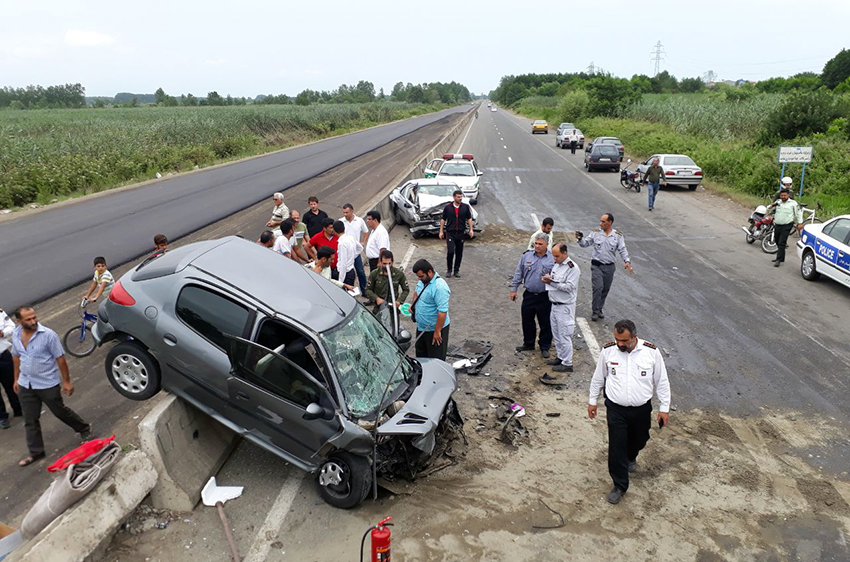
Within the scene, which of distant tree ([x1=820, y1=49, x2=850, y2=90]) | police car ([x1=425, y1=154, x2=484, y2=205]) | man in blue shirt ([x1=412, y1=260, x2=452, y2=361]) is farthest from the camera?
distant tree ([x1=820, y1=49, x2=850, y2=90])

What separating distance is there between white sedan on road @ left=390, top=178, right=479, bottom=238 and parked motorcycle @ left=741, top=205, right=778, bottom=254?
7301 mm

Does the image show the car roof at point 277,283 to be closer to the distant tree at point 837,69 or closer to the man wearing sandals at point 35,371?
the man wearing sandals at point 35,371

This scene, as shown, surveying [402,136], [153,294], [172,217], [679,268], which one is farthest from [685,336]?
[402,136]

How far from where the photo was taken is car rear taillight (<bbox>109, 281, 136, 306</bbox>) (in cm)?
595

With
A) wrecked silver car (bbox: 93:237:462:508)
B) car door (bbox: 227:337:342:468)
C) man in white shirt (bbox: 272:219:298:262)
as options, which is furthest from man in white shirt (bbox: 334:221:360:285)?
car door (bbox: 227:337:342:468)

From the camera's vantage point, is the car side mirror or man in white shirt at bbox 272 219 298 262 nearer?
the car side mirror

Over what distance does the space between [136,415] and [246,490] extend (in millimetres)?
2051

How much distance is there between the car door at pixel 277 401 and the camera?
5.11 m

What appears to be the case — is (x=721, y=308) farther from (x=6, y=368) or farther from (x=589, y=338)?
(x=6, y=368)

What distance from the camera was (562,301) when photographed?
7879mm

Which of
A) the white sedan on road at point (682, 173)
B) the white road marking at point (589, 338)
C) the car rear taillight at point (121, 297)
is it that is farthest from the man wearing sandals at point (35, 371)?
the white sedan on road at point (682, 173)

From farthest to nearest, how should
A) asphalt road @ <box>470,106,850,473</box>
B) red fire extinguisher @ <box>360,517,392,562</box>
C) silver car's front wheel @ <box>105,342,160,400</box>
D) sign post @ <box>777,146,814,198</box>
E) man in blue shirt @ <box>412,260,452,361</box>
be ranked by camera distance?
1. sign post @ <box>777,146,814,198</box>
2. asphalt road @ <box>470,106,850,473</box>
3. man in blue shirt @ <box>412,260,452,361</box>
4. silver car's front wheel @ <box>105,342,160,400</box>
5. red fire extinguisher @ <box>360,517,392,562</box>

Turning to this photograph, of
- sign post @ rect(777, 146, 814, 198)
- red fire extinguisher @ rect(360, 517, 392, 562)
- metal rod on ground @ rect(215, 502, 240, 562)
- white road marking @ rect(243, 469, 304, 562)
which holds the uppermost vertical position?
sign post @ rect(777, 146, 814, 198)

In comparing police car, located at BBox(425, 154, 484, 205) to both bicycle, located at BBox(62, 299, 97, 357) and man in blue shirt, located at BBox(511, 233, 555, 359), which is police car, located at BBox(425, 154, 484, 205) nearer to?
man in blue shirt, located at BBox(511, 233, 555, 359)
